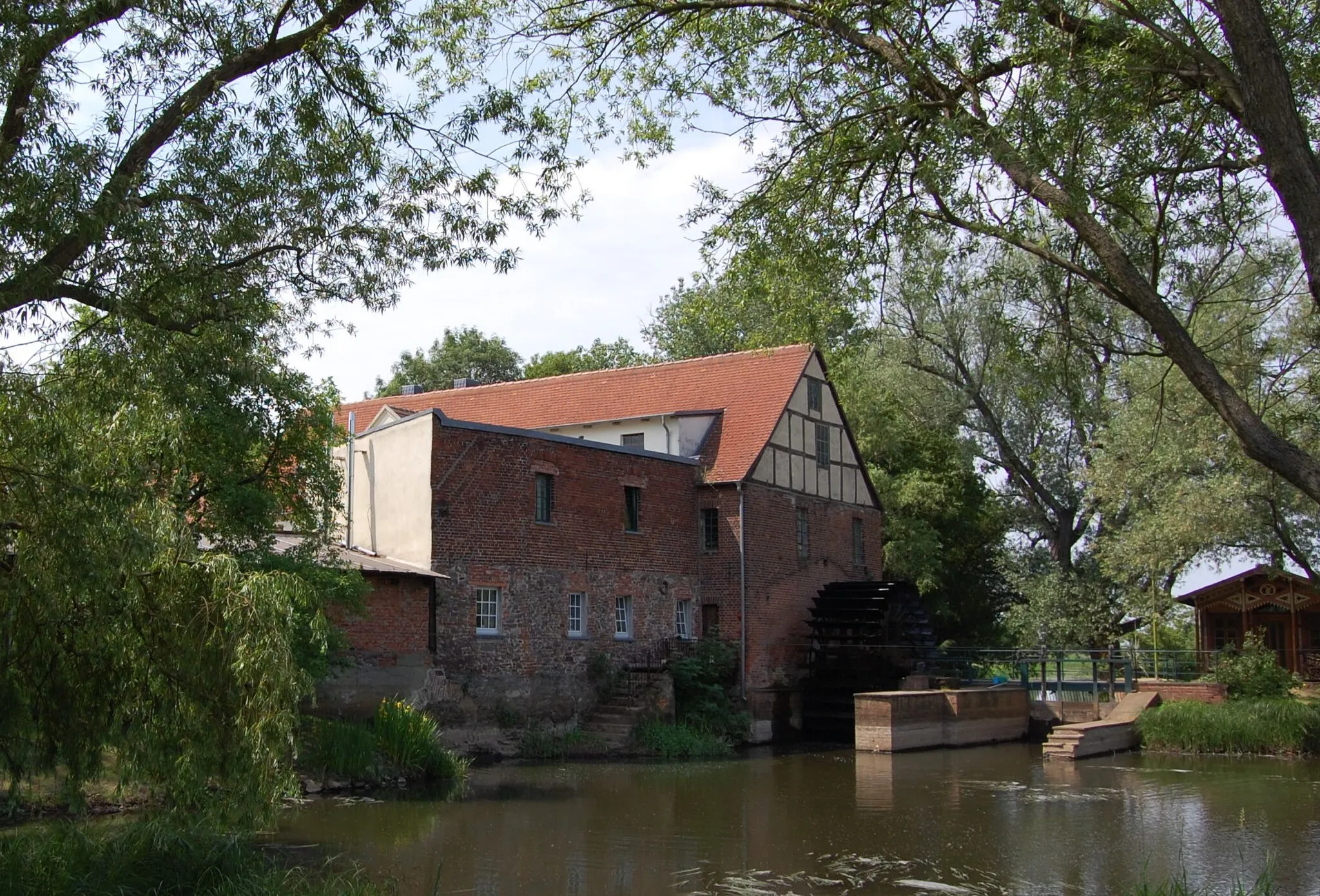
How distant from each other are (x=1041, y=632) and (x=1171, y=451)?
26.9 feet

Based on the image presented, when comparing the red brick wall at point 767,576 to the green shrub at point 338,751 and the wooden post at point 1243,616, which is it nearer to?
the wooden post at point 1243,616

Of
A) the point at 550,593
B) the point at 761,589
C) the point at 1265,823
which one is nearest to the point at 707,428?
the point at 761,589

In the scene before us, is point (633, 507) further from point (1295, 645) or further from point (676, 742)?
point (1295, 645)

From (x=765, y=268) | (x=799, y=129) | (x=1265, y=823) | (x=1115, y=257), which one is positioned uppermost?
(x=799, y=129)

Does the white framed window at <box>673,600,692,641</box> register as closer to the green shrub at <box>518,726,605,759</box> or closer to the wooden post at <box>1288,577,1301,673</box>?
the green shrub at <box>518,726,605,759</box>

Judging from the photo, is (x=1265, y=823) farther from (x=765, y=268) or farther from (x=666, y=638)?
(x=666, y=638)

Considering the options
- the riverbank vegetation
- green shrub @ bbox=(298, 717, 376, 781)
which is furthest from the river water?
the riverbank vegetation

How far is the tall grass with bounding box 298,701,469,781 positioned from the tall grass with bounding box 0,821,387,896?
7310 millimetres

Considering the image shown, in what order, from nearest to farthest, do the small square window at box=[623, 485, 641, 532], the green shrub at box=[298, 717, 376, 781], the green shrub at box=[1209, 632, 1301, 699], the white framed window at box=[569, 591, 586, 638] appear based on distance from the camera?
1. the green shrub at box=[298, 717, 376, 781]
2. the white framed window at box=[569, 591, 586, 638]
3. the green shrub at box=[1209, 632, 1301, 699]
4. the small square window at box=[623, 485, 641, 532]

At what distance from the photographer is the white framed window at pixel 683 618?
26797mm

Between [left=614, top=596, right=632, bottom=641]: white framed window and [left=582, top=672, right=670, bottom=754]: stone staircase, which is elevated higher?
[left=614, top=596, right=632, bottom=641]: white framed window

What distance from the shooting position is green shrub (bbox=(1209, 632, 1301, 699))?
25.1 metres

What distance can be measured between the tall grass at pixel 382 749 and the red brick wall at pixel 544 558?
3022 millimetres

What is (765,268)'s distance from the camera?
12383mm
